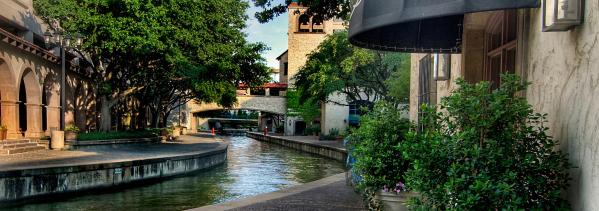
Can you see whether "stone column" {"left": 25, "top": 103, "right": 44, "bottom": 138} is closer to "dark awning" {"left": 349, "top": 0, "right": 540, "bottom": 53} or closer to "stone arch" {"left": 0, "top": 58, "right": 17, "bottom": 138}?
"stone arch" {"left": 0, "top": 58, "right": 17, "bottom": 138}

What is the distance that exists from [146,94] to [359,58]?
49.6 ft

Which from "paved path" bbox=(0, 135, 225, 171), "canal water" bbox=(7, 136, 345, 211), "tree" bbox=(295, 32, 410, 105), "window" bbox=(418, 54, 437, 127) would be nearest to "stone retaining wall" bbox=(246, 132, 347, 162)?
"canal water" bbox=(7, 136, 345, 211)

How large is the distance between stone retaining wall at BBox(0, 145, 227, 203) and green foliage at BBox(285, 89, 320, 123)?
3506cm

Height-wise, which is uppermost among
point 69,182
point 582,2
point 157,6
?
point 157,6

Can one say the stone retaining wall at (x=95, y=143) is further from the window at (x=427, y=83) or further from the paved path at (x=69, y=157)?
the window at (x=427, y=83)

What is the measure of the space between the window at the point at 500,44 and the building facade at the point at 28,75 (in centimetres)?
1944

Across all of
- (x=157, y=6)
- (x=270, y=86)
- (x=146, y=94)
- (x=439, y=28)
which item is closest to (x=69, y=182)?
(x=157, y=6)

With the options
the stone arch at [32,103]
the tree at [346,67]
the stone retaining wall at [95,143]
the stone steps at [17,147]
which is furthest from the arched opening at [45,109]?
the tree at [346,67]

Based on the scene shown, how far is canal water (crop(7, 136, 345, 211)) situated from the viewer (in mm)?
13172

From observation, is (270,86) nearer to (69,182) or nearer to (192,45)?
(192,45)

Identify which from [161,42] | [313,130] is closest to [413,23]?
[161,42]

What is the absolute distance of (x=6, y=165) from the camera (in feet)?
46.5

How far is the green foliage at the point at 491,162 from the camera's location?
10.3 ft

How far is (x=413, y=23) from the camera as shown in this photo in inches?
243
